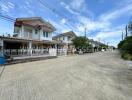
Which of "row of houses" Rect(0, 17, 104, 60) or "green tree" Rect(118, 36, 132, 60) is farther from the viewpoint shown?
"green tree" Rect(118, 36, 132, 60)

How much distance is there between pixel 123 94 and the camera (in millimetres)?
5570

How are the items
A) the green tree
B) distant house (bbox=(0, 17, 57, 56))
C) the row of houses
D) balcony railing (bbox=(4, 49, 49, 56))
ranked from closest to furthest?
balcony railing (bbox=(4, 49, 49, 56))
the row of houses
distant house (bbox=(0, 17, 57, 56))
the green tree

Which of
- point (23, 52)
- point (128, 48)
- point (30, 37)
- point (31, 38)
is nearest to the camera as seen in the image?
point (23, 52)

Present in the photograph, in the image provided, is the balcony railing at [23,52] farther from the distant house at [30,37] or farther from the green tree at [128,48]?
the green tree at [128,48]

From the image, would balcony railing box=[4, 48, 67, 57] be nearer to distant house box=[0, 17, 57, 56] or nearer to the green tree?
distant house box=[0, 17, 57, 56]

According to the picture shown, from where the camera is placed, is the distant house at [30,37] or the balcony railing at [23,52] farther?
the distant house at [30,37]

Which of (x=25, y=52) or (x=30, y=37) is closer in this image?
(x=25, y=52)

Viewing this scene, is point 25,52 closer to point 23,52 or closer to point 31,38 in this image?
point 23,52

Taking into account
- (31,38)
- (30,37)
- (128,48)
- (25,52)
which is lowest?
(25,52)

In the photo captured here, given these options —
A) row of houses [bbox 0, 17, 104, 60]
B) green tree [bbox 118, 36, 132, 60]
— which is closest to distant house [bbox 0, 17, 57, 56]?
row of houses [bbox 0, 17, 104, 60]

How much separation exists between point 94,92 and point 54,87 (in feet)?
6.66

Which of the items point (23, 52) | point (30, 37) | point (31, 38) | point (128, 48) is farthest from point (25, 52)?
point (128, 48)

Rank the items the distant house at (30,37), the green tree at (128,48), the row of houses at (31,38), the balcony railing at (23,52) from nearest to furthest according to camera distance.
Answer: the balcony railing at (23,52) < the row of houses at (31,38) < the distant house at (30,37) < the green tree at (128,48)

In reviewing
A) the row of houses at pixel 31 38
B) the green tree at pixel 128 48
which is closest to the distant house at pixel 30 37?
the row of houses at pixel 31 38
